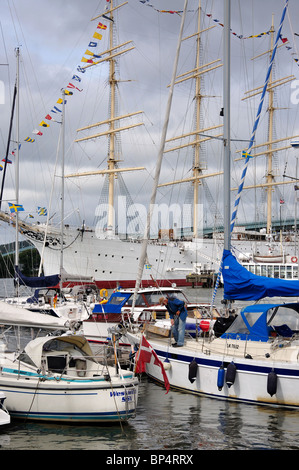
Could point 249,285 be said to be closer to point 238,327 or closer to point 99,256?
point 238,327

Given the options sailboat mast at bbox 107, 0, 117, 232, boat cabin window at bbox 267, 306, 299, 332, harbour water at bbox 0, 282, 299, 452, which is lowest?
harbour water at bbox 0, 282, 299, 452

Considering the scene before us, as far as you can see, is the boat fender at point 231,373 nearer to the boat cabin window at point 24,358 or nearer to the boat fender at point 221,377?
the boat fender at point 221,377

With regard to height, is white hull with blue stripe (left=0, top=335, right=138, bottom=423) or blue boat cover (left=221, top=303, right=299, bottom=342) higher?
blue boat cover (left=221, top=303, right=299, bottom=342)

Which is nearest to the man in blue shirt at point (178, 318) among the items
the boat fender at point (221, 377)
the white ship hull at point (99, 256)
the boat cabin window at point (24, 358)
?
the boat fender at point (221, 377)

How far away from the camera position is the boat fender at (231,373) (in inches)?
491

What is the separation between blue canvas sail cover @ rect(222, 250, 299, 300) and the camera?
Answer: 13.8 meters

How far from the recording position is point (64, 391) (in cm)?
1086

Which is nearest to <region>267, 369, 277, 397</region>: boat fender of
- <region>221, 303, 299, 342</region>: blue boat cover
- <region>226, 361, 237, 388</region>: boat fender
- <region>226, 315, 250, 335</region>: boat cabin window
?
<region>226, 361, 237, 388</region>: boat fender

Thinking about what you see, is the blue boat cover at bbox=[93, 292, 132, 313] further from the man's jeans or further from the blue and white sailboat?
the man's jeans

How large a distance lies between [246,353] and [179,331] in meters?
2.42

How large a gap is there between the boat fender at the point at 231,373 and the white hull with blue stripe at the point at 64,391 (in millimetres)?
2595
